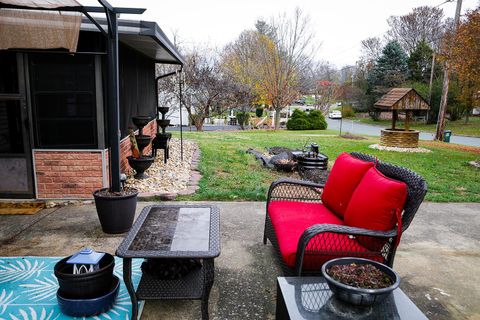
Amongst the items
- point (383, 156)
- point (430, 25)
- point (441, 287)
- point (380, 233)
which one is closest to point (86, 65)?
point (380, 233)

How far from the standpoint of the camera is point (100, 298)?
233 cm

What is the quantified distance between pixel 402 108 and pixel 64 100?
370 inches

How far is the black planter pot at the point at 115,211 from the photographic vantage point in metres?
3.56

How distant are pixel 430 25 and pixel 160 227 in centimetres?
3429

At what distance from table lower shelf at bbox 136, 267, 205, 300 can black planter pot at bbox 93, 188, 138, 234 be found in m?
1.17

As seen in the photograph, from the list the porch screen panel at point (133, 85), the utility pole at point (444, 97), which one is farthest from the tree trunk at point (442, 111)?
the porch screen panel at point (133, 85)

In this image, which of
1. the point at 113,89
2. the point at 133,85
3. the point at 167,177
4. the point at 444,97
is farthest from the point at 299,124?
the point at 113,89

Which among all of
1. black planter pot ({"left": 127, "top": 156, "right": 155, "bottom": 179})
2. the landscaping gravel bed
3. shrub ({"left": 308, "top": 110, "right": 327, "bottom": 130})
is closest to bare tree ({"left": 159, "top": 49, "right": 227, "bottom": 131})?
shrub ({"left": 308, "top": 110, "right": 327, "bottom": 130})

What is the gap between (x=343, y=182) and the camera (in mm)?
3068

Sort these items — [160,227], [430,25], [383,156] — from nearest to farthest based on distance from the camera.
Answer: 1. [160,227]
2. [383,156]
3. [430,25]

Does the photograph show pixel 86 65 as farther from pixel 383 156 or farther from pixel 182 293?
pixel 383 156

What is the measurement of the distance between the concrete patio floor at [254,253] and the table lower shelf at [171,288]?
0.52 ft

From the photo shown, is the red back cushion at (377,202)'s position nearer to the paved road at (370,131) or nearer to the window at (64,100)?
the window at (64,100)

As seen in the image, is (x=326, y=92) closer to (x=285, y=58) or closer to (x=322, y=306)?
(x=285, y=58)
